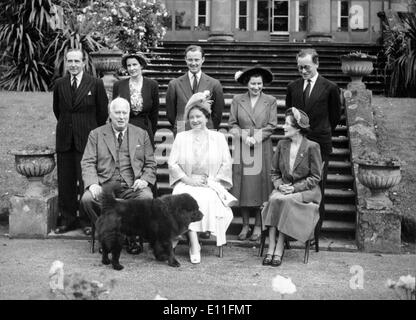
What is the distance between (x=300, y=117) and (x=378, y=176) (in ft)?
3.50

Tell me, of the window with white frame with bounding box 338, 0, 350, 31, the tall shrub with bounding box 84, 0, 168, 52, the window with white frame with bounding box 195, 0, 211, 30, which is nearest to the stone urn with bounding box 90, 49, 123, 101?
the tall shrub with bounding box 84, 0, 168, 52

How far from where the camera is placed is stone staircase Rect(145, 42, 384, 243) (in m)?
7.38

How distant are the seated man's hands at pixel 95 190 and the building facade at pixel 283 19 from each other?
1121 centimetres

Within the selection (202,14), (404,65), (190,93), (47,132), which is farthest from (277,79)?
(190,93)

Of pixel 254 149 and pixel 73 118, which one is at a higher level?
pixel 73 118

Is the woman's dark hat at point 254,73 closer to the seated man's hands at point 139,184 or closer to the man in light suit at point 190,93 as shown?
the man in light suit at point 190,93

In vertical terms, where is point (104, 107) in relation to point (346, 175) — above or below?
above

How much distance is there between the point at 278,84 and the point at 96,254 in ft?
22.2

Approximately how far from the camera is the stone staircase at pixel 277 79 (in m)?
7.38

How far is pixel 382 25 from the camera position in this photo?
1591 centimetres

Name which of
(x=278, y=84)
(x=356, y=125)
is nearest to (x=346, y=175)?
(x=356, y=125)

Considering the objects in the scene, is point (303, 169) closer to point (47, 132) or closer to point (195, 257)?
point (195, 257)

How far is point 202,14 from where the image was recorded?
680 inches
